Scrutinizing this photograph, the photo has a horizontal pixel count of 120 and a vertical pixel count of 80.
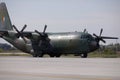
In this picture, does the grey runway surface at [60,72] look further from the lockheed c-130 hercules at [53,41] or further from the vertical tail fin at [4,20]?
the vertical tail fin at [4,20]

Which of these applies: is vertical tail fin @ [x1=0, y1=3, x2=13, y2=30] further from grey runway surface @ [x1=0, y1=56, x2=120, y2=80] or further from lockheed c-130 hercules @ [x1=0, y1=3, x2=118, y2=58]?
grey runway surface @ [x1=0, y1=56, x2=120, y2=80]

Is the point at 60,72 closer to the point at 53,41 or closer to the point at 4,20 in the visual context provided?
the point at 53,41

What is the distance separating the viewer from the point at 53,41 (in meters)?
44.2

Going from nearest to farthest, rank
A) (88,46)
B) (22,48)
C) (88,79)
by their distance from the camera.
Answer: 1. (88,79)
2. (88,46)
3. (22,48)

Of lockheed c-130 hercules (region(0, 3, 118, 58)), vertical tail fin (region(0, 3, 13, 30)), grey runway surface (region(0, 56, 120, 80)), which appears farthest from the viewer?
vertical tail fin (region(0, 3, 13, 30))

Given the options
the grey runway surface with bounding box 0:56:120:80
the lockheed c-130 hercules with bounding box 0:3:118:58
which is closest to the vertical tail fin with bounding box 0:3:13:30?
the lockheed c-130 hercules with bounding box 0:3:118:58

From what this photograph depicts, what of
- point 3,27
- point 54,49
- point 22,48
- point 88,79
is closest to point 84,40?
point 54,49

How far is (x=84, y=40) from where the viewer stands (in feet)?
135

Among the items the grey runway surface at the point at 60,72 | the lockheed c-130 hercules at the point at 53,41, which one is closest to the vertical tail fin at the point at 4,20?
the lockheed c-130 hercules at the point at 53,41

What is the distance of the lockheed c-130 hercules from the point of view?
135 feet

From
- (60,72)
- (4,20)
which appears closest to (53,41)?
(4,20)

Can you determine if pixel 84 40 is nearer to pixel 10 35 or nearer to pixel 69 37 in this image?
pixel 69 37

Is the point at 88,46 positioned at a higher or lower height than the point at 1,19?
lower

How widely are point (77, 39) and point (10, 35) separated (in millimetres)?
10298
